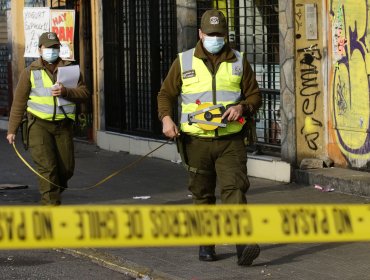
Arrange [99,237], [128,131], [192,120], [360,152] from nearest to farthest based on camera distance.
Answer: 1. [99,237]
2. [192,120]
3. [360,152]
4. [128,131]

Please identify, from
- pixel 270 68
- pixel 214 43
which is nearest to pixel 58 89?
pixel 214 43

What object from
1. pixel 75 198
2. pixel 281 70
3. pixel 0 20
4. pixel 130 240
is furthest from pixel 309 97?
pixel 0 20

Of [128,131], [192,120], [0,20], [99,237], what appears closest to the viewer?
[99,237]

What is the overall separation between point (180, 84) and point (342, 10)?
455 centimetres

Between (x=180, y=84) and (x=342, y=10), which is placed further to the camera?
(x=342, y=10)

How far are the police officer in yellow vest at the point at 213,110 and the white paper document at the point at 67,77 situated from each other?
6.25ft

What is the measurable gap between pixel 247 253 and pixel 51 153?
269 centimetres

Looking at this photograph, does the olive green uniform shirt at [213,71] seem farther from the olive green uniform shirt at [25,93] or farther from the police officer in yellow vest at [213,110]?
the olive green uniform shirt at [25,93]

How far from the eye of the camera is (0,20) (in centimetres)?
2455

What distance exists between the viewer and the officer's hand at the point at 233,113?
28.9 ft

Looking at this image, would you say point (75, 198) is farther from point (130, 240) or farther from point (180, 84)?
point (130, 240)

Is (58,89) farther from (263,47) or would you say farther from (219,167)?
(263,47)

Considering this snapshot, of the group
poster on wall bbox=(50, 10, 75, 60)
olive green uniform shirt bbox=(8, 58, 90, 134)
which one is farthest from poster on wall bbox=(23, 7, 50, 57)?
olive green uniform shirt bbox=(8, 58, 90, 134)

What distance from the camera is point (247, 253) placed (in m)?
8.95
